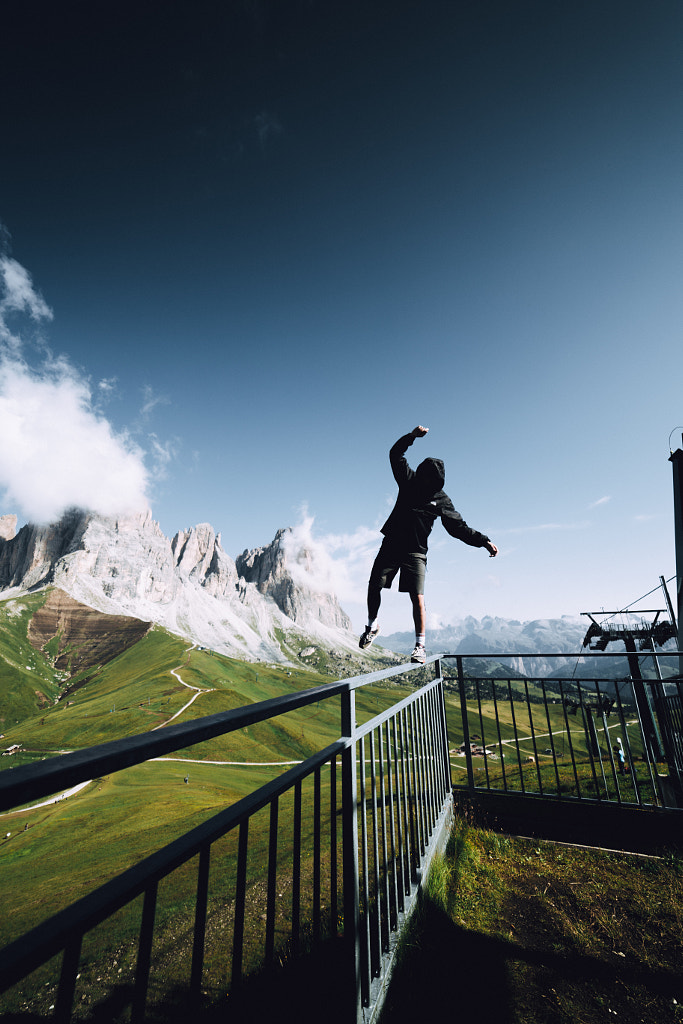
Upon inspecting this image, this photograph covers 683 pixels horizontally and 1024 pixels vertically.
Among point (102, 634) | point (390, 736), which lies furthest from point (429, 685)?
point (102, 634)

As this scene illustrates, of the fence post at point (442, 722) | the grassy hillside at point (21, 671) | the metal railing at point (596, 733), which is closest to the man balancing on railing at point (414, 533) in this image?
the fence post at point (442, 722)

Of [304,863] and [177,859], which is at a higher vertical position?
[177,859]

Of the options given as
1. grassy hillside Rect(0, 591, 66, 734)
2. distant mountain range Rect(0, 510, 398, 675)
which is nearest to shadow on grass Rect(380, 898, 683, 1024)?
grassy hillside Rect(0, 591, 66, 734)

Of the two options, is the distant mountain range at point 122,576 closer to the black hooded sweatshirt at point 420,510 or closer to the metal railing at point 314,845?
the black hooded sweatshirt at point 420,510

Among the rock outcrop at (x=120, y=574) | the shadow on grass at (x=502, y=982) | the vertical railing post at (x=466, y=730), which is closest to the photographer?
the shadow on grass at (x=502, y=982)

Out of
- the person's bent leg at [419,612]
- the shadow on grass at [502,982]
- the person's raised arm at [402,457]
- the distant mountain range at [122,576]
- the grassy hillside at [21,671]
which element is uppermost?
the distant mountain range at [122,576]

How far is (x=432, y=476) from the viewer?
18.1ft

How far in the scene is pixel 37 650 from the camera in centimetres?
13062

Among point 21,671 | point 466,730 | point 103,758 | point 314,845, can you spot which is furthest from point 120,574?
point 103,758

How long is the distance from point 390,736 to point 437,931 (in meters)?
1.89

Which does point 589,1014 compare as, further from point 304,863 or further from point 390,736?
point 304,863

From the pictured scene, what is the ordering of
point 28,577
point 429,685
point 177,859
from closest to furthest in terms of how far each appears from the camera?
point 177,859
point 429,685
point 28,577

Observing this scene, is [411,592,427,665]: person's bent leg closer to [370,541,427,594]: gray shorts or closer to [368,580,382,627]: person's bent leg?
[370,541,427,594]: gray shorts

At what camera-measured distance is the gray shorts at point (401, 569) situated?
5457mm
